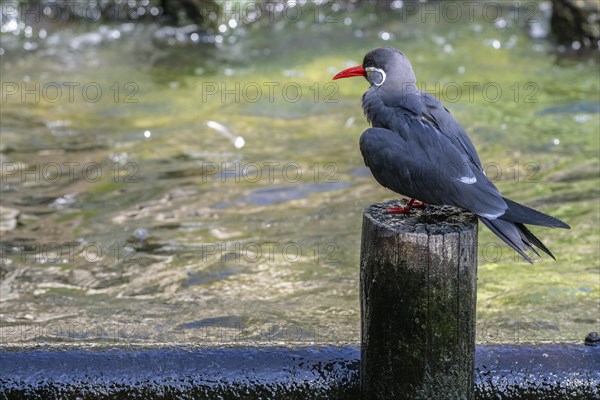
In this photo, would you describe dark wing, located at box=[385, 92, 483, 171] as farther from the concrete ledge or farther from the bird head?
the concrete ledge

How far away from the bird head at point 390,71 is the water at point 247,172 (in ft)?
4.35

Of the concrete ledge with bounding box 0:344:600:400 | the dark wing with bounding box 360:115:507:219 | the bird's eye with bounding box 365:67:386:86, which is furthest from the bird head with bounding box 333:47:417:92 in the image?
the concrete ledge with bounding box 0:344:600:400

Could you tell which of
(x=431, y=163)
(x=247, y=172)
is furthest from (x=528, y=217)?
(x=247, y=172)

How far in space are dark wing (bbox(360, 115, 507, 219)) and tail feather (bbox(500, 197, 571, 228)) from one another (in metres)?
0.04

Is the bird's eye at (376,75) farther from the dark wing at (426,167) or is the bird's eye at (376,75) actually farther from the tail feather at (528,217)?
the tail feather at (528,217)

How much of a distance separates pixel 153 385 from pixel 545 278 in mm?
2912

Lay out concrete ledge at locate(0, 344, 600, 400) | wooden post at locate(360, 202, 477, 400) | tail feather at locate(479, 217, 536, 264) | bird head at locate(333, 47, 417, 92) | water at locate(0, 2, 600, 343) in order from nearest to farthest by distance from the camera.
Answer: wooden post at locate(360, 202, 477, 400), tail feather at locate(479, 217, 536, 264), concrete ledge at locate(0, 344, 600, 400), bird head at locate(333, 47, 417, 92), water at locate(0, 2, 600, 343)

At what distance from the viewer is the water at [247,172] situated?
17.5 feet

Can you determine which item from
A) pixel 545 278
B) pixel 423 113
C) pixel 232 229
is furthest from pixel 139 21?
pixel 423 113

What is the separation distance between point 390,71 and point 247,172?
396 centimetres

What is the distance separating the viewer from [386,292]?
3.33 metres

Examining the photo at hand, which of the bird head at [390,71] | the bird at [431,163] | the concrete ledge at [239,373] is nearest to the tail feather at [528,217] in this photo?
the bird at [431,163]

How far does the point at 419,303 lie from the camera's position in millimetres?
3287

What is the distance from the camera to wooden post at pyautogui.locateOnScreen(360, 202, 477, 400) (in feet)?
10.7
